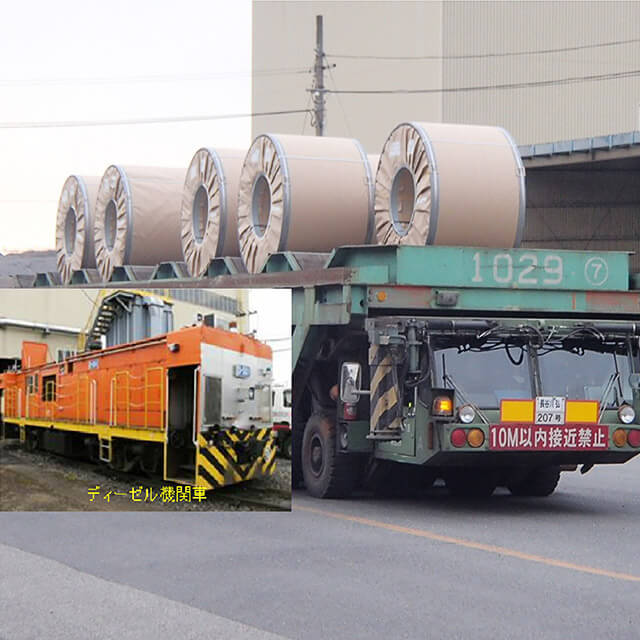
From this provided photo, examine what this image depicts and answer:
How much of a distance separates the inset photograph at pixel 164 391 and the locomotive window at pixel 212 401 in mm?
12

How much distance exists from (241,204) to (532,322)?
4.69m

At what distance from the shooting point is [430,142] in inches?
556

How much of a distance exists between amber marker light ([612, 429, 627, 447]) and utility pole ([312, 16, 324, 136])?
3041 cm

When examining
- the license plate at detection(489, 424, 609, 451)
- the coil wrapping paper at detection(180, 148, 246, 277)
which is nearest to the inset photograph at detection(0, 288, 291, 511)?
the license plate at detection(489, 424, 609, 451)

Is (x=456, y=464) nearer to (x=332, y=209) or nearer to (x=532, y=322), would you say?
(x=532, y=322)

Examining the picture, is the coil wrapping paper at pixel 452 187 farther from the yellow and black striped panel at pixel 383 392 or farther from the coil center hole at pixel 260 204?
the yellow and black striped panel at pixel 383 392

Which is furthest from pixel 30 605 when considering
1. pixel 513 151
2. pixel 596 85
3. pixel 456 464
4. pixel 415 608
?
pixel 596 85

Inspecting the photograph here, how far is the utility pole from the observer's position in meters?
42.5

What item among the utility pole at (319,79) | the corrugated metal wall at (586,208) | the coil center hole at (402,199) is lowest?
the coil center hole at (402,199)

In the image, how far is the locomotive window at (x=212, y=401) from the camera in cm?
1078

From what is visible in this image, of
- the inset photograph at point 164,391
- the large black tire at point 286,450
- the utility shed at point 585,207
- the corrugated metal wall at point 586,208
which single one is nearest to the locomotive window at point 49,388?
the inset photograph at point 164,391

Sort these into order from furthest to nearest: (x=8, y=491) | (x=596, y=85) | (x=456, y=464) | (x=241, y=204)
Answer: (x=596, y=85)
(x=241, y=204)
(x=456, y=464)
(x=8, y=491)

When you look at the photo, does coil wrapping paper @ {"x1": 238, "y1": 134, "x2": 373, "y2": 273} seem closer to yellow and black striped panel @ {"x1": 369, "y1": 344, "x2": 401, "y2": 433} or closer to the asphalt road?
yellow and black striped panel @ {"x1": 369, "y1": 344, "x2": 401, "y2": 433}

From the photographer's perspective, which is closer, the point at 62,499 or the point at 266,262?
the point at 62,499
